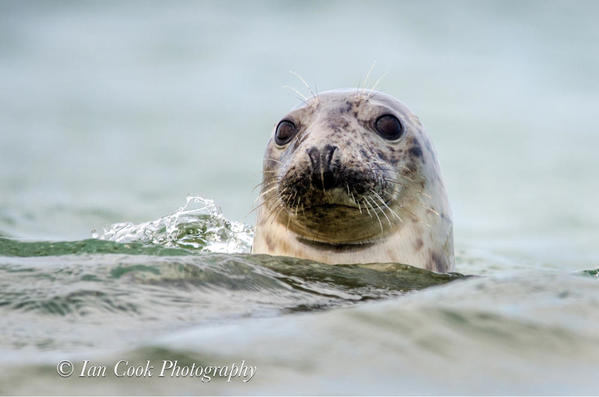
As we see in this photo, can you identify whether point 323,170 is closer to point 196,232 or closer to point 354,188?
point 354,188

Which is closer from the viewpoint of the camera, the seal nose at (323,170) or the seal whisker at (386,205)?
the seal nose at (323,170)

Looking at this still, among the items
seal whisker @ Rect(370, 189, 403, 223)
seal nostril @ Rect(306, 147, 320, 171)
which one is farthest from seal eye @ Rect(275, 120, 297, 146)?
seal whisker @ Rect(370, 189, 403, 223)

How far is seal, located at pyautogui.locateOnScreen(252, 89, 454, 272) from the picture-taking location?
4.06 m

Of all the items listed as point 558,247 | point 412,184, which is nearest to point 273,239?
point 412,184

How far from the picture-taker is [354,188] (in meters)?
4.04

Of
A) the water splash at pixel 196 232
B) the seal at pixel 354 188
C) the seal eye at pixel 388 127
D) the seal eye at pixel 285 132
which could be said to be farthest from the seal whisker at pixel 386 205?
the water splash at pixel 196 232

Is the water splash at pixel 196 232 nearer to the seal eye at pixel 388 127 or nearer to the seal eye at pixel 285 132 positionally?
the seal eye at pixel 285 132

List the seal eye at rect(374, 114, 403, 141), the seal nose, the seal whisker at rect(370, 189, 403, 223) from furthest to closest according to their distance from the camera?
the seal eye at rect(374, 114, 403, 141), the seal whisker at rect(370, 189, 403, 223), the seal nose

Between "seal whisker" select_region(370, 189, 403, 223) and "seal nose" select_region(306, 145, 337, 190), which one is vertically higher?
"seal nose" select_region(306, 145, 337, 190)

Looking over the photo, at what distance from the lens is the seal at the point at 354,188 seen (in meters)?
4.06

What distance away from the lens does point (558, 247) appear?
11516 millimetres

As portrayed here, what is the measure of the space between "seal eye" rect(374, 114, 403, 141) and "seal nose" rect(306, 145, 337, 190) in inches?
22.6

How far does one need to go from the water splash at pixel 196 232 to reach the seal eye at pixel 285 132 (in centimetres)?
215

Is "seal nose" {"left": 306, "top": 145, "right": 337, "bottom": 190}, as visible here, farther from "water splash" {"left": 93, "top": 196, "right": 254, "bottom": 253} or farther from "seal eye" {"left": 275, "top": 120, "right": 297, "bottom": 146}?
"water splash" {"left": 93, "top": 196, "right": 254, "bottom": 253}
